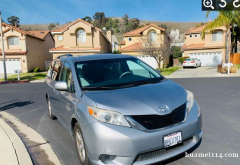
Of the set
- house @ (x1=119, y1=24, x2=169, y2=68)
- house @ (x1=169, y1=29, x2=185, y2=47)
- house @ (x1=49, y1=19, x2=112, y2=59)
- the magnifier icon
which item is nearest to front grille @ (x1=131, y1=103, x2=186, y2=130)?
the magnifier icon

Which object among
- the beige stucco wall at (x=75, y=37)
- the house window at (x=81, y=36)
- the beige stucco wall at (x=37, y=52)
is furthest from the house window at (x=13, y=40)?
the house window at (x=81, y=36)

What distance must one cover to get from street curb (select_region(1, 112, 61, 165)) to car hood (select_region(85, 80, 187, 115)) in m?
1.58

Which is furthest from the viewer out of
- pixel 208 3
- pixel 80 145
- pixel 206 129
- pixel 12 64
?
pixel 12 64

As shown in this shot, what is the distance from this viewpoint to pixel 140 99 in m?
2.95

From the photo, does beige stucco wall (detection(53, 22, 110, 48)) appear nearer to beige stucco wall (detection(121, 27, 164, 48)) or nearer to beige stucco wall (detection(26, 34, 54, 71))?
beige stucco wall (detection(121, 27, 164, 48))

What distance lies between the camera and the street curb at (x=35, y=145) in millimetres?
3723

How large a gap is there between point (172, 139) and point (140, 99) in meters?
0.72

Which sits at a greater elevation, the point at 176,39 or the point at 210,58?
the point at 176,39

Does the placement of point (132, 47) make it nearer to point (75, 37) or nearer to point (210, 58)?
point (75, 37)

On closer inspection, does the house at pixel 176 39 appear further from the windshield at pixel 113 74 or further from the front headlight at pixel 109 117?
the front headlight at pixel 109 117

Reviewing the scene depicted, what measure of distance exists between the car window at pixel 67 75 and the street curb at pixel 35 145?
1.34m

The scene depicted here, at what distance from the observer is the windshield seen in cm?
361

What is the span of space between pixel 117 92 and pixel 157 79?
3.64ft

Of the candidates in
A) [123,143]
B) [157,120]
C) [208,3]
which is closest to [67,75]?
[123,143]
